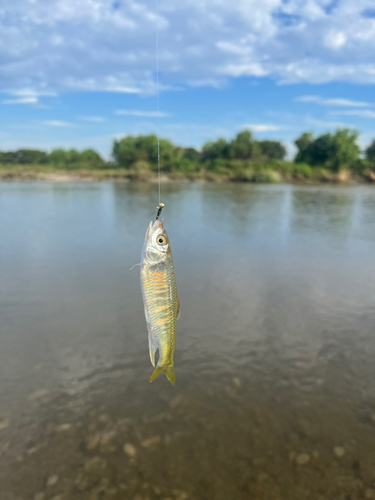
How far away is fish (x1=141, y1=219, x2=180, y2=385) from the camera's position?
3.45 meters

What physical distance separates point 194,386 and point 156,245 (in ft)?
10.5

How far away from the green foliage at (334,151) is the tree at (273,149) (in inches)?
1284

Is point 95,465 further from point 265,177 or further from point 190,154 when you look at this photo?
point 190,154

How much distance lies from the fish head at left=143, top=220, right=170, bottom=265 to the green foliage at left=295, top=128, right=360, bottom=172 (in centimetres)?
8740

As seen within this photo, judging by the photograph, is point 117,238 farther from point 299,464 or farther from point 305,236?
point 299,464

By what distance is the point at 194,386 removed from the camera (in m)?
5.81

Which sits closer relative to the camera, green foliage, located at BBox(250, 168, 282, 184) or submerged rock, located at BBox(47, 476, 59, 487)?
submerged rock, located at BBox(47, 476, 59, 487)

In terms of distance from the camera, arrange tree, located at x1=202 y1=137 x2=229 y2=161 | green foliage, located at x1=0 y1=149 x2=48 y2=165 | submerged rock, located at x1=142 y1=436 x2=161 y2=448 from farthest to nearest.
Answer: green foliage, located at x1=0 y1=149 x2=48 y2=165 < tree, located at x1=202 y1=137 x2=229 y2=161 < submerged rock, located at x1=142 y1=436 x2=161 y2=448

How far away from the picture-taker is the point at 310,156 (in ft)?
297

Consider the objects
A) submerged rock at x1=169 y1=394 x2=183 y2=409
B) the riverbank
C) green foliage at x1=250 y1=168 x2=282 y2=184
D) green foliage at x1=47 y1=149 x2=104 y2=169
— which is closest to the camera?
submerged rock at x1=169 y1=394 x2=183 y2=409

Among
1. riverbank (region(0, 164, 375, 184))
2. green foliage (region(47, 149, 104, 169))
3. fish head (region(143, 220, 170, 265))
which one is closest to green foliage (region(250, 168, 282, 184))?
riverbank (region(0, 164, 375, 184))

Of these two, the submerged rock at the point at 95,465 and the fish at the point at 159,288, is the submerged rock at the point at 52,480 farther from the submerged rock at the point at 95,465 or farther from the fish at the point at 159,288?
the fish at the point at 159,288

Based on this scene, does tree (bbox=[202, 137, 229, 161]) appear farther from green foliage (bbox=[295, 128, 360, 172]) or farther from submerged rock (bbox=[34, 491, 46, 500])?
submerged rock (bbox=[34, 491, 46, 500])

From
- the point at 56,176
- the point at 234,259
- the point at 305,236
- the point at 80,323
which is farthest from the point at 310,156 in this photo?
the point at 80,323
